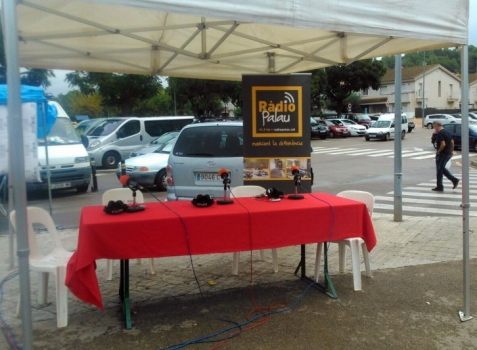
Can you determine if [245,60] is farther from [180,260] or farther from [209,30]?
[180,260]

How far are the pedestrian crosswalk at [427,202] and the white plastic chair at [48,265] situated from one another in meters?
7.60

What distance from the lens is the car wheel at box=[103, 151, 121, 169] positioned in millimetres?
19344

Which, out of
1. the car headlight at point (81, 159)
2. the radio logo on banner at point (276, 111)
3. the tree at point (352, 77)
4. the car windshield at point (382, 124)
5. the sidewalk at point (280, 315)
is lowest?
the sidewalk at point (280, 315)

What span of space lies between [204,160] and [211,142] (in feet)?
1.28

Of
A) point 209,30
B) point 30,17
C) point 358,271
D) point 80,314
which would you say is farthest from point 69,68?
point 358,271

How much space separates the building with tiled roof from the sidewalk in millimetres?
65547

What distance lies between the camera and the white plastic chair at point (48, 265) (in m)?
4.35

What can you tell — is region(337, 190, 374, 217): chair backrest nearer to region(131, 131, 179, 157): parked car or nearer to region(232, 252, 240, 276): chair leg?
region(232, 252, 240, 276): chair leg

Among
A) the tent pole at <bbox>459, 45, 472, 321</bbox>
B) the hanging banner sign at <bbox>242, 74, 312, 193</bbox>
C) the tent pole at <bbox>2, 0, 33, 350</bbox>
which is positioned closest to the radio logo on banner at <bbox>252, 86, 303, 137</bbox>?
the hanging banner sign at <bbox>242, 74, 312, 193</bbox>

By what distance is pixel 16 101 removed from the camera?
3.02m

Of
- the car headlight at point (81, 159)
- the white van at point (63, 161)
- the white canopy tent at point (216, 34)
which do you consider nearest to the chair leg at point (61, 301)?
the white canopy tent at point (216, 34)

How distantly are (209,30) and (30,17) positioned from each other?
2323 mm

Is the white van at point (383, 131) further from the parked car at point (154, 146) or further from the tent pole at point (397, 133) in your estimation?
the tent pole at point (397, 133)

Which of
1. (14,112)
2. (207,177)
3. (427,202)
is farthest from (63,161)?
(14,112)
